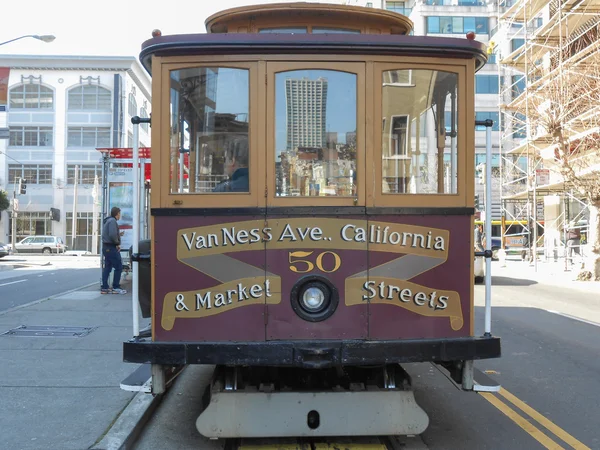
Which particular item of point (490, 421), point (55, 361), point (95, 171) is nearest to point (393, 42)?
point (490, 421)

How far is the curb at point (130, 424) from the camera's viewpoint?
14.5 feet

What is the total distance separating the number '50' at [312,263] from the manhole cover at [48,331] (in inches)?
217

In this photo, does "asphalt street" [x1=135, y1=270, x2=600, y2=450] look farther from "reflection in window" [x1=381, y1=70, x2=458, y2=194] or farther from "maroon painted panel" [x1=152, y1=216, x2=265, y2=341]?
"reflection in window" [x1=381, y1=70, x2=458, y2=194]

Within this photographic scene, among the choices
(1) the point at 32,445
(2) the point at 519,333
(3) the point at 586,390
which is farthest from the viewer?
(2) the point at 519,333

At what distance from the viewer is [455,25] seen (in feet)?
162

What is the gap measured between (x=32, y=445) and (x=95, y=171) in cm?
4673

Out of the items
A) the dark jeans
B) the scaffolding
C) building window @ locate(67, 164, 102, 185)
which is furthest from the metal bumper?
building window @ locate(67, 164, 102, 185)

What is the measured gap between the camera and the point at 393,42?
416 centimetres

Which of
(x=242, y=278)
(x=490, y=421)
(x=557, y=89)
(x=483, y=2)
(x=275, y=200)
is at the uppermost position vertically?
(x=483, y=2)

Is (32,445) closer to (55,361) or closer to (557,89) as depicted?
(55,361)

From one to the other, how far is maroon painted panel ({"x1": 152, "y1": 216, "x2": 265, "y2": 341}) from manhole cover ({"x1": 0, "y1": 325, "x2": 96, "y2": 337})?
503cm

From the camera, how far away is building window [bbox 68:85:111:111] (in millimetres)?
48562

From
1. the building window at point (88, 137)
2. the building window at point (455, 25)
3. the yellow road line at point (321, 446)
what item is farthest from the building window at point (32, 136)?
the yellow road line at point (321, 446)

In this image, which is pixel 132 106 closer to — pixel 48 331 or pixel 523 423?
pixel 48 331
